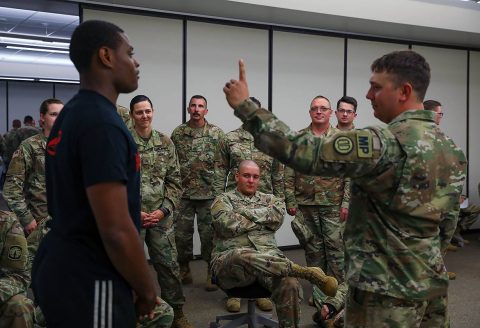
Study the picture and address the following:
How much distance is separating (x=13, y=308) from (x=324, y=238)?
7.79 ft

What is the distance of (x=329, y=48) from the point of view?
223 inches

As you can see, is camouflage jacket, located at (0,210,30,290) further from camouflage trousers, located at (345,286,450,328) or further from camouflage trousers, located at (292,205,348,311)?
camouflage trousers, located at (292,205,348,311)

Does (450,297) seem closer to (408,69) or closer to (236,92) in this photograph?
(408,69)

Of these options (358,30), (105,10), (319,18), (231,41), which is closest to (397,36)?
(358,30)

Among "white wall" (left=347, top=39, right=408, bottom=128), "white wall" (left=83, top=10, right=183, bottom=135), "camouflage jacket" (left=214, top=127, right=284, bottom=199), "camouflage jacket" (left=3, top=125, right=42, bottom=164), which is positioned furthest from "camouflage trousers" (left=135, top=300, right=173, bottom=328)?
"camouflage jacket" (left=3, top=125, right=42, bottom=164)

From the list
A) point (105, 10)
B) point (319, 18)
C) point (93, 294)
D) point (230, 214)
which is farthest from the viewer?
point (319, 18)

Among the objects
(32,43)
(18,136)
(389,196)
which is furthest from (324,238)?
(32,43)

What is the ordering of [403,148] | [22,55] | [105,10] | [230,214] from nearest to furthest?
[403,148]
[230,214]
[105,10]
[22,55]

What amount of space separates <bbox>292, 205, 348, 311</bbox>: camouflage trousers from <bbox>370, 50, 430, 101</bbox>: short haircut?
2.33 meters

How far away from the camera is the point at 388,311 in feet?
4.90

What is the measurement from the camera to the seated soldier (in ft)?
9.07

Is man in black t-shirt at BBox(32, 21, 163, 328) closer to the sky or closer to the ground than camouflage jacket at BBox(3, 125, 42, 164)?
closer to the ground

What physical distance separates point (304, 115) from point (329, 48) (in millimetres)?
851

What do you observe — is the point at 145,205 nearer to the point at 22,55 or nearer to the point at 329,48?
the point at 329,48
